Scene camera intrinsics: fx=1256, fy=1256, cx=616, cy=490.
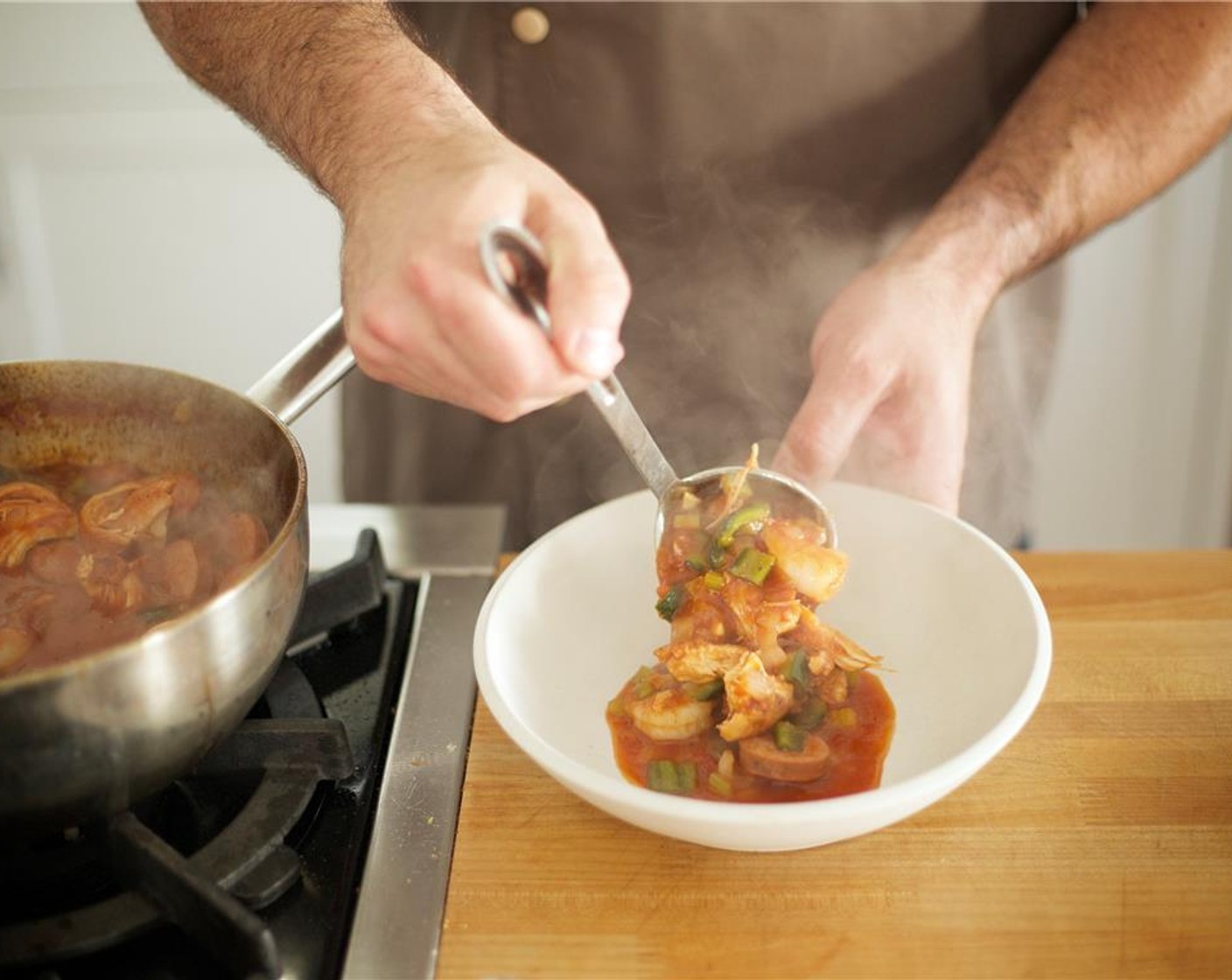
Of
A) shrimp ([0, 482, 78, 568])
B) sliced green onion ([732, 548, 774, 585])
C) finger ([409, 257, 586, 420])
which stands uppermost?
finger ([409, 257, 586, 420])

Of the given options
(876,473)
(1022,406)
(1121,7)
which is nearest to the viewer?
(876,473)

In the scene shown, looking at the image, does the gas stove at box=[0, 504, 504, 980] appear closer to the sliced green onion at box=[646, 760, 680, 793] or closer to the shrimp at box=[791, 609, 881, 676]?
the sliced green onion at box=[646, 760, 680, 793]

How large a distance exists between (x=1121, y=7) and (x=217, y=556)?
137 centimetres

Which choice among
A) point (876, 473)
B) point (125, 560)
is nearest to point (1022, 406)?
point (876, 473)

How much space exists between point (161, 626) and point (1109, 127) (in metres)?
1.37

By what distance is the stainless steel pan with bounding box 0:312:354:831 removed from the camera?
2.70ft

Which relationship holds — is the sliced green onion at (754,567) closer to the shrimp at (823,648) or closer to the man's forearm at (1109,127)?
the shrimp at (823,648)

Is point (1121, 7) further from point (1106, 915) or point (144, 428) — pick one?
point (144, 428)

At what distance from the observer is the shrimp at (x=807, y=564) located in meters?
1.18

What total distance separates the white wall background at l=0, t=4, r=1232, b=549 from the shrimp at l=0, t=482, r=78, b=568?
6.20 feet

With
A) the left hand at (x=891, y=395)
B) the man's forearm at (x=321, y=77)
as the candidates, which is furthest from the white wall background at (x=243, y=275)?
the left hand at (x=891, y=395)

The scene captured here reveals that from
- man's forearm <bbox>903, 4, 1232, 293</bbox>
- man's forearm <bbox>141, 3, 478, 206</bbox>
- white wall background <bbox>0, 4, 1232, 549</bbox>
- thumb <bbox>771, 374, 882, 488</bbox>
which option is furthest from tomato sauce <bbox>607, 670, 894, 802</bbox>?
white wall background <bbox>0, 4, 1232, 549</bbox>

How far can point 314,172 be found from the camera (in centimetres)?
129

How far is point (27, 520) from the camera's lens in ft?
3.79
